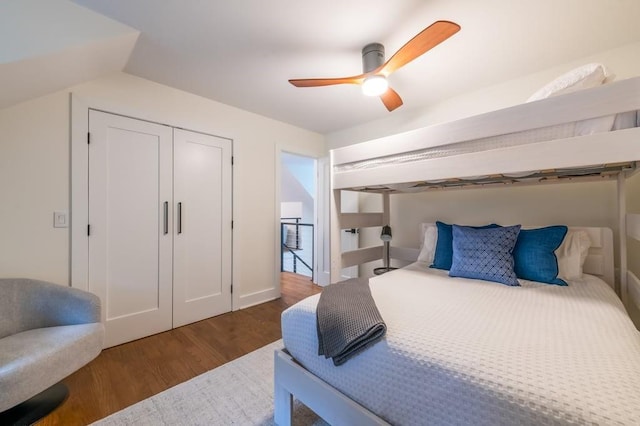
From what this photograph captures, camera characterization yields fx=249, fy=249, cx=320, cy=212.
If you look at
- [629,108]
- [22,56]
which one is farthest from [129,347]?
[629,108]

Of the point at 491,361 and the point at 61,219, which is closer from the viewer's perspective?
the point at 491,361

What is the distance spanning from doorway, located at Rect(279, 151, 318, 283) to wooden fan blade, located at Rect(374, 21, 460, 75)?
305cm

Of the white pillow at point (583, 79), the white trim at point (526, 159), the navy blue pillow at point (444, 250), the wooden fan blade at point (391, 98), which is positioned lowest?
the navy blue pillow at point (444, 250)

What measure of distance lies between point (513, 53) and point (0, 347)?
3.72m

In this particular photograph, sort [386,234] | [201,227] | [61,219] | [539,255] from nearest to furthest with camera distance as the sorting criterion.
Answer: [539,255]
[61,219]
[201,227]
[386,234]

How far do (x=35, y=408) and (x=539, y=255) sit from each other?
3.13m

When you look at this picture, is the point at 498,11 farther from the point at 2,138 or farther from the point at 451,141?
the point at 2,138

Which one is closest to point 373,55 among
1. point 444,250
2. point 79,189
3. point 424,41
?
point 424,41

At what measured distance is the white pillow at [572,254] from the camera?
173 centimetres

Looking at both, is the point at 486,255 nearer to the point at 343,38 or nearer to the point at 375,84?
the point at 375,84

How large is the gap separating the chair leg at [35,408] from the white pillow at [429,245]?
2.68 metres

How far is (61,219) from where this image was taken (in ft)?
6.00

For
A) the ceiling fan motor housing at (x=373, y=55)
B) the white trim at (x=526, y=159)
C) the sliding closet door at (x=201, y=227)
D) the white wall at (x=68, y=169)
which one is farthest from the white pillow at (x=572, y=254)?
the sliding closet door at (x=201, y=227)

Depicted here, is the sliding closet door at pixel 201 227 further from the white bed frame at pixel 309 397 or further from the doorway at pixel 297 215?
the doorway at pixel 297 215
